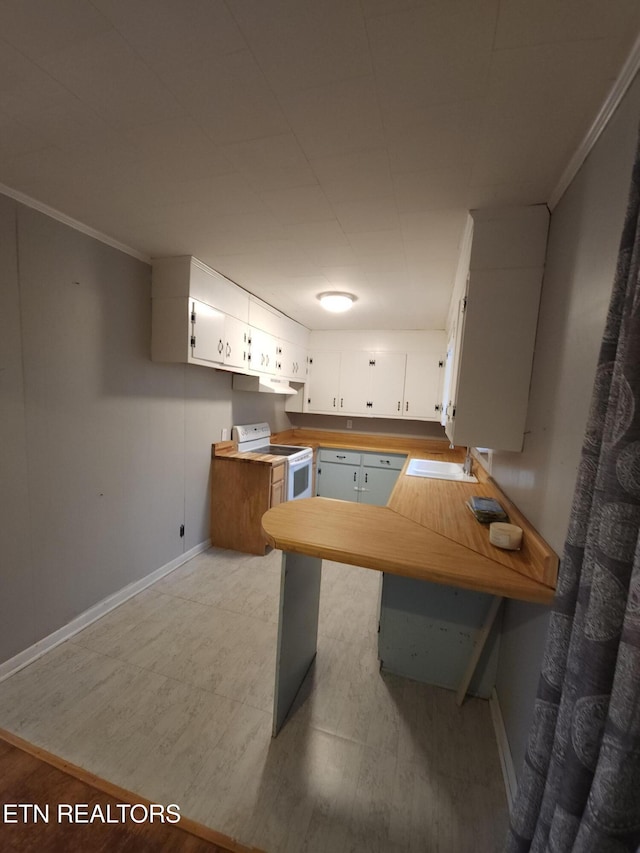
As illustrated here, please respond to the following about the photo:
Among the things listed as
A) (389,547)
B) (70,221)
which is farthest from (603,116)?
(70,221)

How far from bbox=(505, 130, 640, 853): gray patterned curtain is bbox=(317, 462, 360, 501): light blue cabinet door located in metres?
3.54

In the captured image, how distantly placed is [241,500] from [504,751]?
2.44 metres

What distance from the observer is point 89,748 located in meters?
1.37

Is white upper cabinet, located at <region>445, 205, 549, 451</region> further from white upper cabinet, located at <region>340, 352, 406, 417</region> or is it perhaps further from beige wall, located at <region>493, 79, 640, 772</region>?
white upper cabinet, located at <region>340, 352, 406, 417</region>

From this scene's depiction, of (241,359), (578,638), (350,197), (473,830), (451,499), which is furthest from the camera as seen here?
(241,359)

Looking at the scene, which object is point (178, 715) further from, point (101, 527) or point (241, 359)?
point (241, 359)

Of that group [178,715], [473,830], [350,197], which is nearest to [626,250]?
[350,197]

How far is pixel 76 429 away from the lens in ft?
6.60

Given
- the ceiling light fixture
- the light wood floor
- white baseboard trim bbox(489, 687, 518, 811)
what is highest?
the ceiling light fixture

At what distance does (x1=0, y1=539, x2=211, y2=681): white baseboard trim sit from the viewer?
68.8 inches

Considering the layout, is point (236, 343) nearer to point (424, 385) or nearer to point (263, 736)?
point (424, 385)

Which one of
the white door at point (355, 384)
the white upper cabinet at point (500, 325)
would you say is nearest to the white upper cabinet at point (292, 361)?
the white door at point (355, 384)

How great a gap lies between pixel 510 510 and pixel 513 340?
848 mm

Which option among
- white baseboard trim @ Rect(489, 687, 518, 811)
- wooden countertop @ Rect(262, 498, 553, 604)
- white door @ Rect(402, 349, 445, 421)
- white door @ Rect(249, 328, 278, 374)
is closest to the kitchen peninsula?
wooden countertop @ Rect(262, 498, 553, 604)
